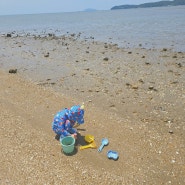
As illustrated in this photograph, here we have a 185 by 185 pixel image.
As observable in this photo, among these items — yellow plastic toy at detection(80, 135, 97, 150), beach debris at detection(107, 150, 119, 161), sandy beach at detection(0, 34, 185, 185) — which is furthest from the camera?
yellow plastic toy at detection(80, 135, 97, 150)

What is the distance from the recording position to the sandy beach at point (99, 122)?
6566mm

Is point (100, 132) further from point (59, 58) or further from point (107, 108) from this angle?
point (59, 58)

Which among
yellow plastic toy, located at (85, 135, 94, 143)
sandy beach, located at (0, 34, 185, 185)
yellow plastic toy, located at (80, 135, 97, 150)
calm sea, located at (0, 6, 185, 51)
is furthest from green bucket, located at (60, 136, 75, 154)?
calm sea, located at (0, 6, 185, 51)

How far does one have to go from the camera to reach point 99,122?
30.0ft

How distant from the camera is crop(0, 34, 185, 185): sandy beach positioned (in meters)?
6.57

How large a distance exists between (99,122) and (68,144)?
6.33ft

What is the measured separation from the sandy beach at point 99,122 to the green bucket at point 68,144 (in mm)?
178

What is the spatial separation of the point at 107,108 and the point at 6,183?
5.30m

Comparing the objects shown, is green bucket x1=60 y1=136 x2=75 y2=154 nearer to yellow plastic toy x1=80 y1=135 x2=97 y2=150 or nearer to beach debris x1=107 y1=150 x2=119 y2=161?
yellow plastic toy x1=80 y1=135 x2=97 y2=150

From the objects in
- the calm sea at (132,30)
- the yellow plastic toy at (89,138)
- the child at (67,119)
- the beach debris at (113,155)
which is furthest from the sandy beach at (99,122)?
the calm sea at (132,30)

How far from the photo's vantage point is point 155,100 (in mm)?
11250

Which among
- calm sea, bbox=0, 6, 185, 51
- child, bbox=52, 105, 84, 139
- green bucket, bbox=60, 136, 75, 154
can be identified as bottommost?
calm sea, bbox=0, 6, 185, 51

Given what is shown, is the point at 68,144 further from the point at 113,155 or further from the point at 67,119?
the point at 113,155

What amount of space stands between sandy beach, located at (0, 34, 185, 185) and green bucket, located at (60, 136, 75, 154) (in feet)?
0.58
